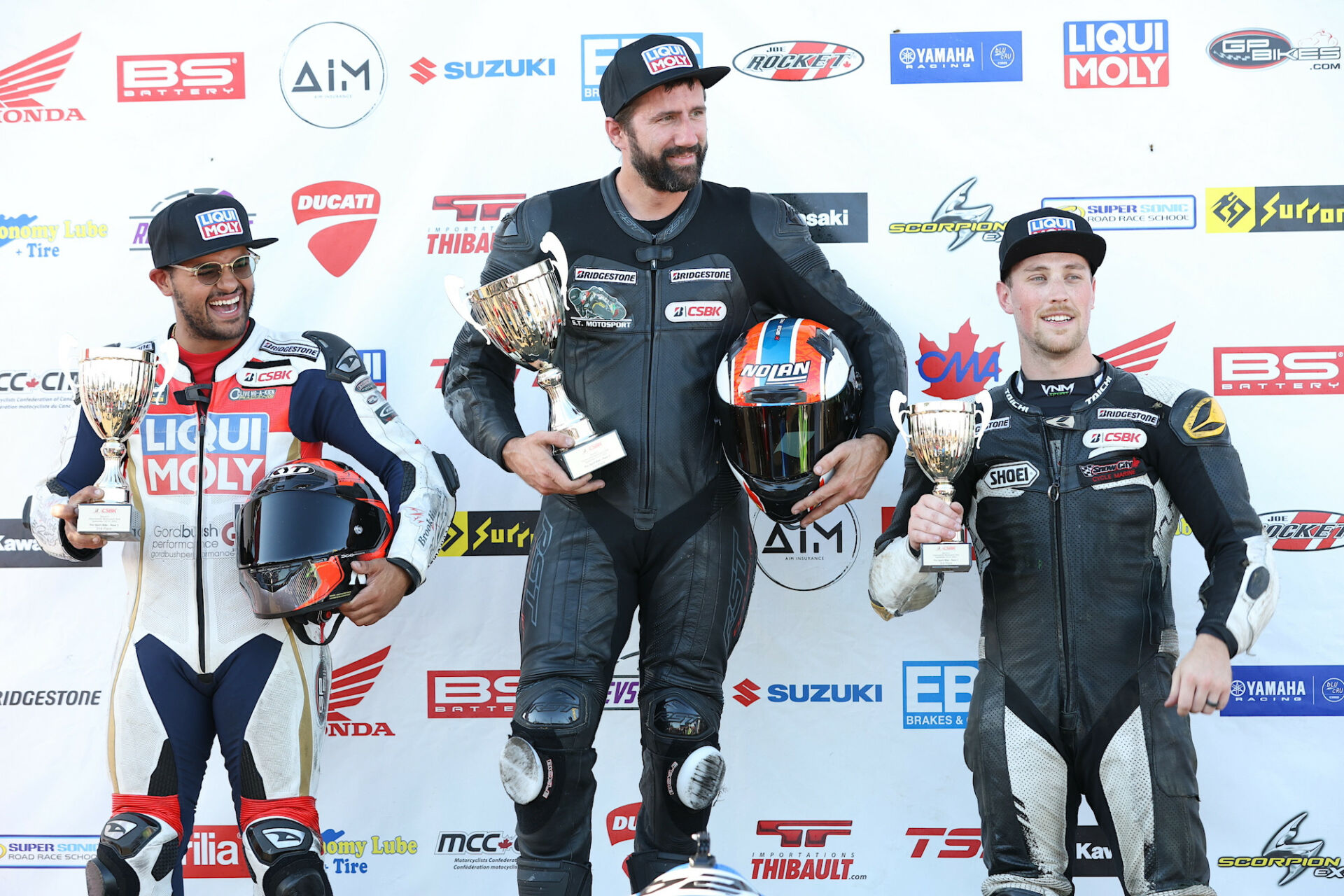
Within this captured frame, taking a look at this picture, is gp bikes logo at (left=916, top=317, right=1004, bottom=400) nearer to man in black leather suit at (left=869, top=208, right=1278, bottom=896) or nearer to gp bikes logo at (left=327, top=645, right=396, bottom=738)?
man in black leather suit at (left=869, top=208, right=1278, bottom=896)

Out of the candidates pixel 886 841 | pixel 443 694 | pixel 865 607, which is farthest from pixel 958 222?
pixel 443 694

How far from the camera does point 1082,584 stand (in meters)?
2.34

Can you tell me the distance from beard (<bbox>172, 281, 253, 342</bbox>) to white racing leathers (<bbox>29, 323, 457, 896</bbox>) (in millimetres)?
53

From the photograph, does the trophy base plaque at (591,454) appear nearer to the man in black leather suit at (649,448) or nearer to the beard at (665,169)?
the man in black leather suit at (649,448)

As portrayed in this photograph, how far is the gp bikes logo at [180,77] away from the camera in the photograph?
342cm

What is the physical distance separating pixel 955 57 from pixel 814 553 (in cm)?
154

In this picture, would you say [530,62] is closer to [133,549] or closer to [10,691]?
[133,549]

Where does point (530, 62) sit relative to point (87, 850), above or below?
above

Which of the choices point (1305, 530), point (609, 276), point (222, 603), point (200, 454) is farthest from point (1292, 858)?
point (200, 454)

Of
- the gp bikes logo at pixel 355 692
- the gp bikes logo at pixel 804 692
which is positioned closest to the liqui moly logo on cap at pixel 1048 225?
the gp bikes logo at pixel 804 692

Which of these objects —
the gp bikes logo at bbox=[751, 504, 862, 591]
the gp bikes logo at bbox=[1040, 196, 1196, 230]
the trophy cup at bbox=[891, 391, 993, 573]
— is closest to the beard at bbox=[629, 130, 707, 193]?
the trophy cup at bbox=[891, 391, 993, 573]

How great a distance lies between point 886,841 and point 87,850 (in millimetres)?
2444

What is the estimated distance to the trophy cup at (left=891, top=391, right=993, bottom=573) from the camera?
223 centimetres

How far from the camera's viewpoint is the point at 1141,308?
330cm
